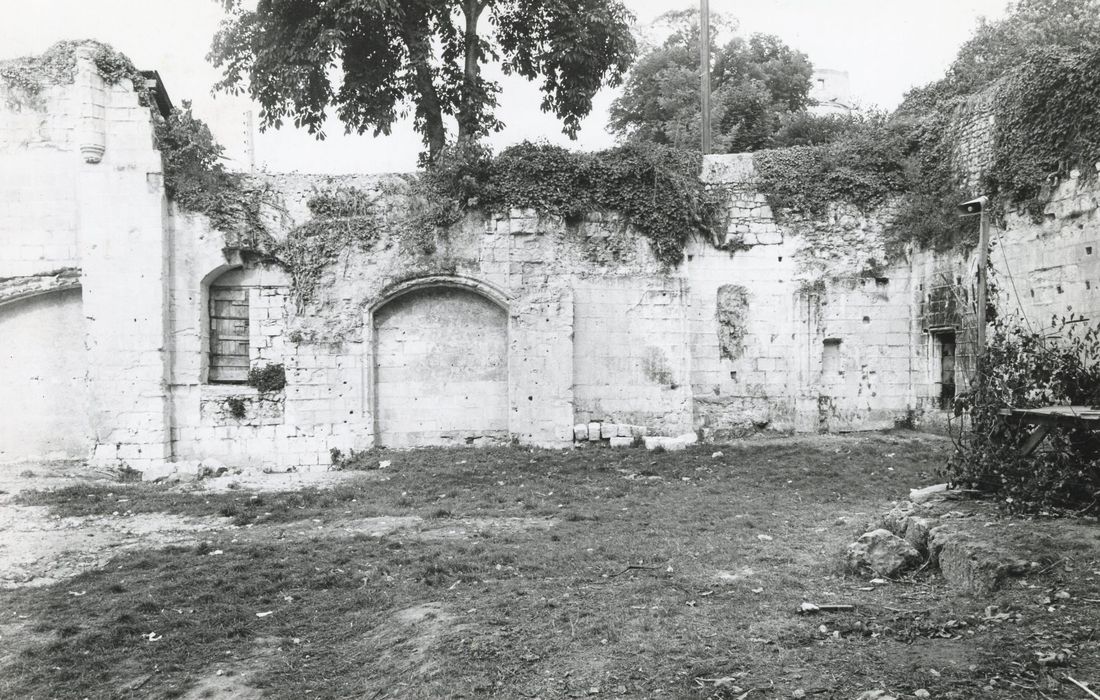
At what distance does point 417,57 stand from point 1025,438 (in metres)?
13.5

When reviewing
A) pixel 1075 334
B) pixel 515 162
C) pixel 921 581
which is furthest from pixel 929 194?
pixel 921 581

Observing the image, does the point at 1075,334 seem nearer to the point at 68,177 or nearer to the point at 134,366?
the point at 134,366

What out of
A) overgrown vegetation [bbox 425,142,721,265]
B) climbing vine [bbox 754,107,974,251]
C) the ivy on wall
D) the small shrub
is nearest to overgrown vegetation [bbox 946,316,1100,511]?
the ivy on wall

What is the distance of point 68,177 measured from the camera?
486 inches

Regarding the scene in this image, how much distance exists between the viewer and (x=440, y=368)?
516 inches

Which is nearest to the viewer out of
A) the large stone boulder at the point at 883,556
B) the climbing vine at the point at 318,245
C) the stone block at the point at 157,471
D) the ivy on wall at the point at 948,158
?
the large stone boulder at the point at 883,556

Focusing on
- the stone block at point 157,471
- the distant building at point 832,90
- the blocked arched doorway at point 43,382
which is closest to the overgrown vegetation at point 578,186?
the stone block at point 157,471

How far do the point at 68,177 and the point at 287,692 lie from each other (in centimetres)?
1111

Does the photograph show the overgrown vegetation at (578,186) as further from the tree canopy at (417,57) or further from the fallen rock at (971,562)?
the fallen rock at (971,562)

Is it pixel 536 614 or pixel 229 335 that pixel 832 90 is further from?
pixel 536 614

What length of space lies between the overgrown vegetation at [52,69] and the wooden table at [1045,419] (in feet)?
43.2

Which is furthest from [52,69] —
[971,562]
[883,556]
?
[971,562]

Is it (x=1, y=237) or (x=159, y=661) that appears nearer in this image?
(x=159, y=661)

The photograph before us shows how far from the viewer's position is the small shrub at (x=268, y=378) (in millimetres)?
12719
